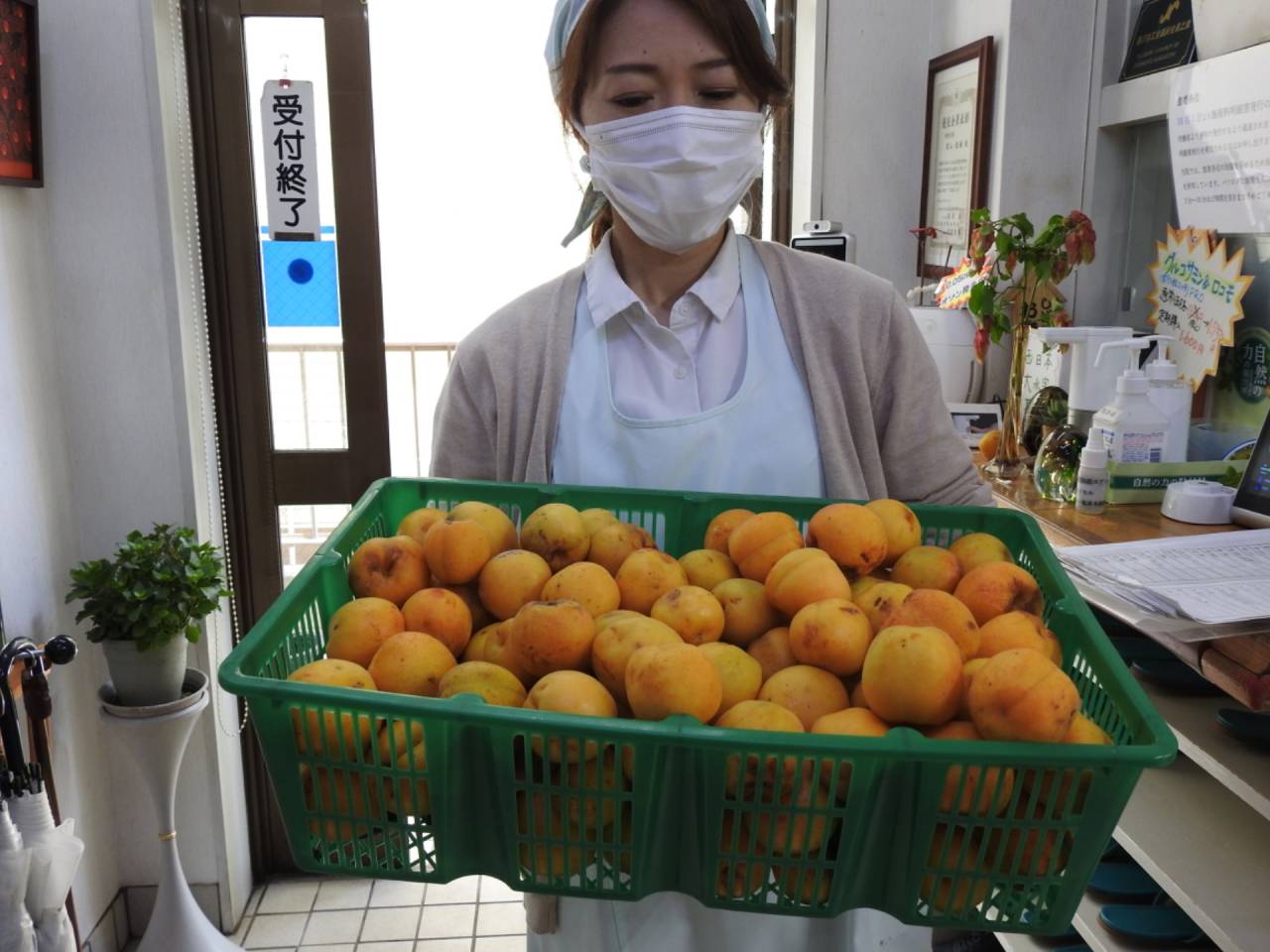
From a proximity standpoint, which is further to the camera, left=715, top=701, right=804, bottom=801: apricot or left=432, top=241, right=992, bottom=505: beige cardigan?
left=432, top=241, right=992, bottom=505: beige cardigan

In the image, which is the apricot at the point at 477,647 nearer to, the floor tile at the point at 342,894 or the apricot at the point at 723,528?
the apricot at the point at 723,528

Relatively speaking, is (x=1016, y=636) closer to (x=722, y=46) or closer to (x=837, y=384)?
(x=837, y=384)

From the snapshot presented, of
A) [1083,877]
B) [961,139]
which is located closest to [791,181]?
[961,139]

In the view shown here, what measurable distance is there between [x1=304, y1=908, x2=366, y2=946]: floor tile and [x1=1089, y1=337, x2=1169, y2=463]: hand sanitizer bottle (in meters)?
2.14

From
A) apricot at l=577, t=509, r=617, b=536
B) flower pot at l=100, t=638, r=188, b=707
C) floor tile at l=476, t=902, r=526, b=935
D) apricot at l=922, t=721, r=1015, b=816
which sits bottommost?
floor tile at l=476, t=902, r=526, b=935

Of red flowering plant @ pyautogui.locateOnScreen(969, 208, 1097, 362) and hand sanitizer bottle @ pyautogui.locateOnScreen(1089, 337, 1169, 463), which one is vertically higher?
red flowering plant @ pyautogui.locateOnScreen(969, 208, 1097, 362)

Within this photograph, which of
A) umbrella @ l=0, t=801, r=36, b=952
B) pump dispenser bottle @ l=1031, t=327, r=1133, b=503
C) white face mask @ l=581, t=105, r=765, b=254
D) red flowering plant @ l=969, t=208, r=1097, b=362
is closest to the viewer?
white face mask @ l=581, t=105, r=765, b=254

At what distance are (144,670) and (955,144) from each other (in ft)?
7.58

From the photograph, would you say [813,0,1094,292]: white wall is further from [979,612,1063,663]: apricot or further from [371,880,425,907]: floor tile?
[371,880,425,907]: floor tile

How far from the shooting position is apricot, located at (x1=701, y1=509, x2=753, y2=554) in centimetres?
99

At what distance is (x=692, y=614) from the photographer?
2.71 ft

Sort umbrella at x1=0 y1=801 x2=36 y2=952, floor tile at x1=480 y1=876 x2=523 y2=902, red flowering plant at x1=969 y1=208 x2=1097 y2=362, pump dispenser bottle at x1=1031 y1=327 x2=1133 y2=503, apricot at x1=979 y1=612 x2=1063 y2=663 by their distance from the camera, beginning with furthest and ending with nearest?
floor tile at x1=480 y1=876 x2=523 y2=902
red flowering plant at x1=969 y1=208 x2=1097 y2=362
pump dispenser bottle at x1=1031 y1=327 x2=1133 y2=503
umbrella at x1=0 y1=801 x2=36 y2=952
apricot at x1=979 y1=612 x2=1063 y2=663

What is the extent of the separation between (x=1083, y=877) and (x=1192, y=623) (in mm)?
617

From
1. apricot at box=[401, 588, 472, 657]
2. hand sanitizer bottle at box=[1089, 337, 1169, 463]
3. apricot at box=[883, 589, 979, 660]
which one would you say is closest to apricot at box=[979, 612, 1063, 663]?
apricot at box=[883, 589, 979, 660]
